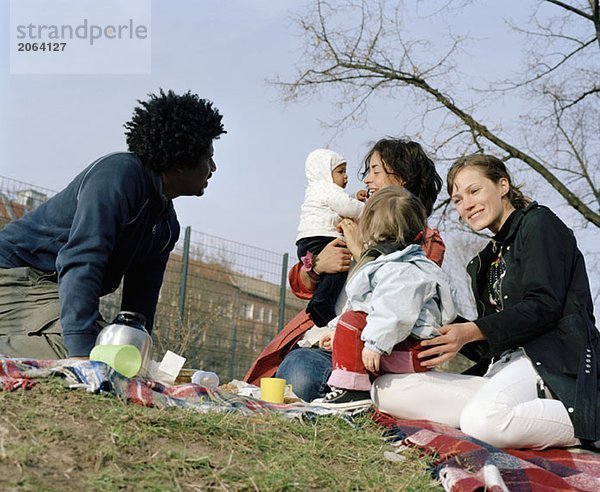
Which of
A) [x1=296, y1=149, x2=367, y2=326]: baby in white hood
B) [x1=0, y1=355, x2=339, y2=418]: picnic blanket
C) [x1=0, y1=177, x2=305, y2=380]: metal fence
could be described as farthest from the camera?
[x1=0, y1=177, x2=305, y2=380]: metal fence

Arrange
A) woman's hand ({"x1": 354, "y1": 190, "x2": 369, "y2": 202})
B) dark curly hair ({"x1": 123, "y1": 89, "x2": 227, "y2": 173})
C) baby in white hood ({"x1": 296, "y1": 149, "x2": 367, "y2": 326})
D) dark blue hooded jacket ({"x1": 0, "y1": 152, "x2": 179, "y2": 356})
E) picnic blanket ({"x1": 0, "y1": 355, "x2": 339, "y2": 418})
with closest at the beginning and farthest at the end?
picnic blanket ({"x1": 0, "y1": 355, "x2": 339, "y2": 418}), dark blue hooded jacket ({"x1": 0, "y1": 152, "x2": 179, "y2": 356}), dark curly hair ({"x1": 123, "y1": 89, "x2": 227, "y2": 173}), woman's hand ({"x1": 354, "y1": 190, "x2": 369, "y2": 202}), baby in white hood ({"x1": 296, "y1": 149, "x2": 367, "y2": 326})

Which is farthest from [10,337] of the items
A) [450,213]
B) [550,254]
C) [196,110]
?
[450,213]

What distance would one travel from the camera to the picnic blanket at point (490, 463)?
8.27 feet

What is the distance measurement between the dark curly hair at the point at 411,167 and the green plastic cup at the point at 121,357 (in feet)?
6.16

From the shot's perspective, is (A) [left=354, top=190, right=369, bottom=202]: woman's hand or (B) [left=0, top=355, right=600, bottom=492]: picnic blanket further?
(A) [left=354, top=190, right=369, bottom=202]: woman's hand

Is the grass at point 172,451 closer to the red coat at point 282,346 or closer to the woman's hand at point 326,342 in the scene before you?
the woman's hand at point 326,342

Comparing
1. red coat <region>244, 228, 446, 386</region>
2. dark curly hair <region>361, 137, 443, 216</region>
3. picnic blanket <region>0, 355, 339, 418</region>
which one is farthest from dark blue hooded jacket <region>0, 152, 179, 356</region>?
dark curly hair <region>361, 137, 443, 216</region>

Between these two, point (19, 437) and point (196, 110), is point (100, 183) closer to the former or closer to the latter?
point (196, 110)

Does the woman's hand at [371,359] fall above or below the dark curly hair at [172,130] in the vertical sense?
below

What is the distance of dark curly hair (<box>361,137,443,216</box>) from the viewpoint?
14.1 ft

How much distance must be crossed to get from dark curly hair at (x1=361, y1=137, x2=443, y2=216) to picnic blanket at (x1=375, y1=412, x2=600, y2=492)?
1.54 metres

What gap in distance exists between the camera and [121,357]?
3021mm

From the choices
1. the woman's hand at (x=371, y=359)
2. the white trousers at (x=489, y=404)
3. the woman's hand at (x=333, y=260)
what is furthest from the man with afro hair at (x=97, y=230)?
the white trousers at (x=489, y=404)

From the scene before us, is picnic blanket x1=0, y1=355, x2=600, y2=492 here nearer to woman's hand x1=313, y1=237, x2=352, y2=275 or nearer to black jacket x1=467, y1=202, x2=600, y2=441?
black jacket x1=467, y1=202, x2=600, y2=441
